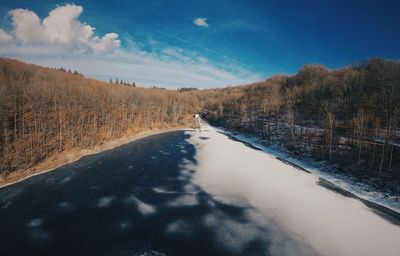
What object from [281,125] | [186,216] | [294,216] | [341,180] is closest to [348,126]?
[281,125]

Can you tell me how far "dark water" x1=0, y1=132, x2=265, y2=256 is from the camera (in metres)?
10.9

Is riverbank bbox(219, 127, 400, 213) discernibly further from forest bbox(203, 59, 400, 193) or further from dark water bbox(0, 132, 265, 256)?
dark water bbox(0, 132, 265, 256)

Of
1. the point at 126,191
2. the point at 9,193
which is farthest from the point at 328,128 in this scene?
the point at 9,193

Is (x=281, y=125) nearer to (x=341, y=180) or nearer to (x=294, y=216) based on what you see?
(x=341, y=180)

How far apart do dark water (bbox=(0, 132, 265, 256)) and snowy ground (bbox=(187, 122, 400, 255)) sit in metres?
0.92

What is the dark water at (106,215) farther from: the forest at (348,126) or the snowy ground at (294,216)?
the forest at (348,126)

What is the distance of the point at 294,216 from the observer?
554 inches

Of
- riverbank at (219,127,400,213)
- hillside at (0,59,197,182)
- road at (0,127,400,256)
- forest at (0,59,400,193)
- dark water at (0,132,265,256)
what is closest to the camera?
dark water at (0,132,265,256)

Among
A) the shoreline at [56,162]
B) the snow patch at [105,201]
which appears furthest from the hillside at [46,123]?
the snow patch at [105,201]

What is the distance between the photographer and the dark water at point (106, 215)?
1092 cm

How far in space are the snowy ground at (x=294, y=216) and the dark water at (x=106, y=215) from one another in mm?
Answer: 925

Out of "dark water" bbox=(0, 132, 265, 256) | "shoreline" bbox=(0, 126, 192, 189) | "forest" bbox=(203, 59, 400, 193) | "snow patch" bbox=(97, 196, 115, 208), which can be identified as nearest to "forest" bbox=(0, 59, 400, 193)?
"forest" bbox=(203, 59, 400, 193)

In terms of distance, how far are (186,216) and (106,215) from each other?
515 cm

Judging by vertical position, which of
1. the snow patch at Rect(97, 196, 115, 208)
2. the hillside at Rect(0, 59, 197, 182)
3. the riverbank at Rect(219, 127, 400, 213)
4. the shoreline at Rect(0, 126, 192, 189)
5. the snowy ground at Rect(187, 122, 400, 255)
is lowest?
the snow patch at Rect(97, 196, 115, 208)
